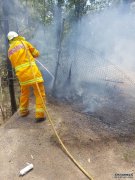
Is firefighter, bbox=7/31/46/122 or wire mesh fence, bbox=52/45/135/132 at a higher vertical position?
firefighter, bbox=7/31/46/122

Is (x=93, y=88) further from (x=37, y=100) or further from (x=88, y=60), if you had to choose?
(x=37, y=100)

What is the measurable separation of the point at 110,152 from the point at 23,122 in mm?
2022

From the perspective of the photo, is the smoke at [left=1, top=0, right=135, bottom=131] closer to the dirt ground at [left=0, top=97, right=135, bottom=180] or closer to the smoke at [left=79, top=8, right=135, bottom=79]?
the smoke at [left=79, top=8, right=135, bottom=79]

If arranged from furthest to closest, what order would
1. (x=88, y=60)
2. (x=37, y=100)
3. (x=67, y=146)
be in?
(x=88, y=60) < (x=37, y=100) < (x=67, y=146)

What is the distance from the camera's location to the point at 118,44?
10.9 meters

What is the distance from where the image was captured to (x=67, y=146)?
4605mm

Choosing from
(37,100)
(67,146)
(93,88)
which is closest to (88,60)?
(93,88)

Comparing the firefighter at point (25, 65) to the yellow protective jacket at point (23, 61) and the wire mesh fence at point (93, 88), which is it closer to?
the yellow protective jacket at point (23, 61)

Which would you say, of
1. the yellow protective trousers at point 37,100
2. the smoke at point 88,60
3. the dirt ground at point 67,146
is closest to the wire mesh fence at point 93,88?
the smoke at point 88,60

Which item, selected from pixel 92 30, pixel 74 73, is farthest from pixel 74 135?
pixel 92 30

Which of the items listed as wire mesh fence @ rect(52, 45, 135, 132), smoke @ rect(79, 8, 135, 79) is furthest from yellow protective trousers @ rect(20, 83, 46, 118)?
smoke @ rect(79, 8, 135, 79)

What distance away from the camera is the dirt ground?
4090 millimetres

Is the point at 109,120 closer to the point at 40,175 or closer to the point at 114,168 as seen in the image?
the point at 114,168

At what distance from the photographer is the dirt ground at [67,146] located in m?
4.09
